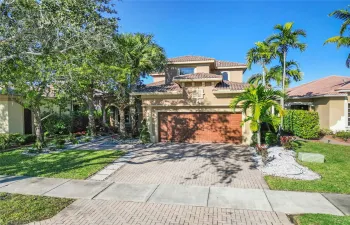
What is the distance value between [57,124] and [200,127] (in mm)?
12242

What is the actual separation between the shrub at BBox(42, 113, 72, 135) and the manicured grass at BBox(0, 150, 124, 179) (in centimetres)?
532

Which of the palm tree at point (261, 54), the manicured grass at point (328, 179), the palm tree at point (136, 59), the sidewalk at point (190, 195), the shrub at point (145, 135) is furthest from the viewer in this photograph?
the palm tree at point (261, 54)

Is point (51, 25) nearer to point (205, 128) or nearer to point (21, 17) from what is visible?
point (21, 17)

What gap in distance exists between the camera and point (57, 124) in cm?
1886

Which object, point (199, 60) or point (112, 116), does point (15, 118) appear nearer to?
point (112, 116)

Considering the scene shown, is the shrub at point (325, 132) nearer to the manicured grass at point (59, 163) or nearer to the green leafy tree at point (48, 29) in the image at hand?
the manicured grass at point (59, 163)

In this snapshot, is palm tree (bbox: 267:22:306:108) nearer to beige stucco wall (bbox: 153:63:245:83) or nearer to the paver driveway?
beige stucco wall (bbox: 153:63:245:83)

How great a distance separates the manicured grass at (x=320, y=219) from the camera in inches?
197

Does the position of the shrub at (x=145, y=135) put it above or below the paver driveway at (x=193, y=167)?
above

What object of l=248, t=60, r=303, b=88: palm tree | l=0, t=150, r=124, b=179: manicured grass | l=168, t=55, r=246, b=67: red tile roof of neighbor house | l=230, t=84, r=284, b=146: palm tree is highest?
l=168, t=55, r=246, b=67: red tile roof of neighbor house

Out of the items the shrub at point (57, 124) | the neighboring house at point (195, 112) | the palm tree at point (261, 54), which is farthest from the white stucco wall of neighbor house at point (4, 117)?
the palm tree at point (261, 54)

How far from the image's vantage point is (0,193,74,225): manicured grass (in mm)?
5523

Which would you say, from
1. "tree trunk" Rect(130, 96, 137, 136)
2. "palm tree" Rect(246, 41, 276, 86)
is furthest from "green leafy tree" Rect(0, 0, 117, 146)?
"palm tree" Rect(246, 41, 276, 86)

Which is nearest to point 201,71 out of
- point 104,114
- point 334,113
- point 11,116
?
point 104,114
